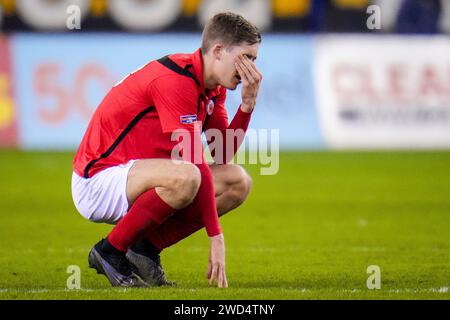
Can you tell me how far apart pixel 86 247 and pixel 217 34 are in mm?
2826

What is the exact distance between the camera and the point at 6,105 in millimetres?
15180

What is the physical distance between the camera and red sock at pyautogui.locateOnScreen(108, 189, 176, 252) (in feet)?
19.3

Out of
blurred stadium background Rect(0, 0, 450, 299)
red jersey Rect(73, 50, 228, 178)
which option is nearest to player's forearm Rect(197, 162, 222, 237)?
red jersey Rect(73, 50, 228, 178)

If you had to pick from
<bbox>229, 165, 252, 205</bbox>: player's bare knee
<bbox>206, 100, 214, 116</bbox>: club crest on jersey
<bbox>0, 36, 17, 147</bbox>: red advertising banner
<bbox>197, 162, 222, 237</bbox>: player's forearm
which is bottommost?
<bbox>0, 36, 17, 147</bbox>: red advertising banner

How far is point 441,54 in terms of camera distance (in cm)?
1552

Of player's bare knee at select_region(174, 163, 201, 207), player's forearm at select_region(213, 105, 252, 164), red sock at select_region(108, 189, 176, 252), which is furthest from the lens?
player's forearm at select_region(213, 105, 252, 164)

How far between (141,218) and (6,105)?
9.68 metres

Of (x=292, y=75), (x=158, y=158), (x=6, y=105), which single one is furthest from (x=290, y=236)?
(x=6, y=105)

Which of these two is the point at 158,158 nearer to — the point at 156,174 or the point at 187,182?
the point at 156,174

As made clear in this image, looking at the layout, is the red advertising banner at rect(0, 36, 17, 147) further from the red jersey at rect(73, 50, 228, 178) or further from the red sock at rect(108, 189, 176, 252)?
the red sock at rect(108, 189, 176, 252)

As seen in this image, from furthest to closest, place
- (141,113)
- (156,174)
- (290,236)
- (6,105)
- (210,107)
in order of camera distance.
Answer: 1. (6,105)
2. (290,236)
3. (210,107)
4. (141,113)
5. (156,174)

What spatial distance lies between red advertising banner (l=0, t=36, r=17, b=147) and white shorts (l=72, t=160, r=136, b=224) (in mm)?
9252
